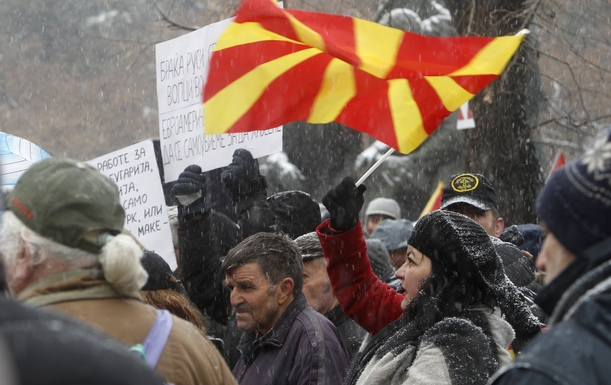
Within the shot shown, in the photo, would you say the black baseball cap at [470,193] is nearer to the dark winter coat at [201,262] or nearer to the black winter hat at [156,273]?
the dark winter coat at [201,262]

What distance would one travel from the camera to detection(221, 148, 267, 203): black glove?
455cm

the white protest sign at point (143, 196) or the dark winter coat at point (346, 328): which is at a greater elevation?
the white protest sign at point (143, 196)

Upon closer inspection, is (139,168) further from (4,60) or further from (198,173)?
(4,60)

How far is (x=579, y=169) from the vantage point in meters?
1.84

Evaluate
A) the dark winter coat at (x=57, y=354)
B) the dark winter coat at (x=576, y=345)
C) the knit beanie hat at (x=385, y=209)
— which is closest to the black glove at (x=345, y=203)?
the dark winter coat at (x=576, y=345)

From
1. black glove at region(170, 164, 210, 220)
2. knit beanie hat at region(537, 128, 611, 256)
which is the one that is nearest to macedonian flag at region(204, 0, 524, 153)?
black glove at region(170, 164, 210, 220)

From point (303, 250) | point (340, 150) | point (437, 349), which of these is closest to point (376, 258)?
point (303, 250)

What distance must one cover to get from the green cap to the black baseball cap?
288 cm

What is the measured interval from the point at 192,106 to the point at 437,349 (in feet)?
8.22

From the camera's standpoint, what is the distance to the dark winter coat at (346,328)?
165 inches

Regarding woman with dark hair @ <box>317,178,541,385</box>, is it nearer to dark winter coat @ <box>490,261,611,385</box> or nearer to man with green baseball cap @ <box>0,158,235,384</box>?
man with green baseball cap @ <box>0,158,235,384</box>

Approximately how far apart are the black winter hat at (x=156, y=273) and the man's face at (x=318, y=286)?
1.05 meters

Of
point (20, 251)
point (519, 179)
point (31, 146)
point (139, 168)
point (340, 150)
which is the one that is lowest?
point (340, 150)

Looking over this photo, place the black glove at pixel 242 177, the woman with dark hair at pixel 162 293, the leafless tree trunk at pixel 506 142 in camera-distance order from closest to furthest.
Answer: the woman with dark hair at pixel 162 293
the black glove at pixel 242 177
the leafless tree trunk at pixel 506 142
